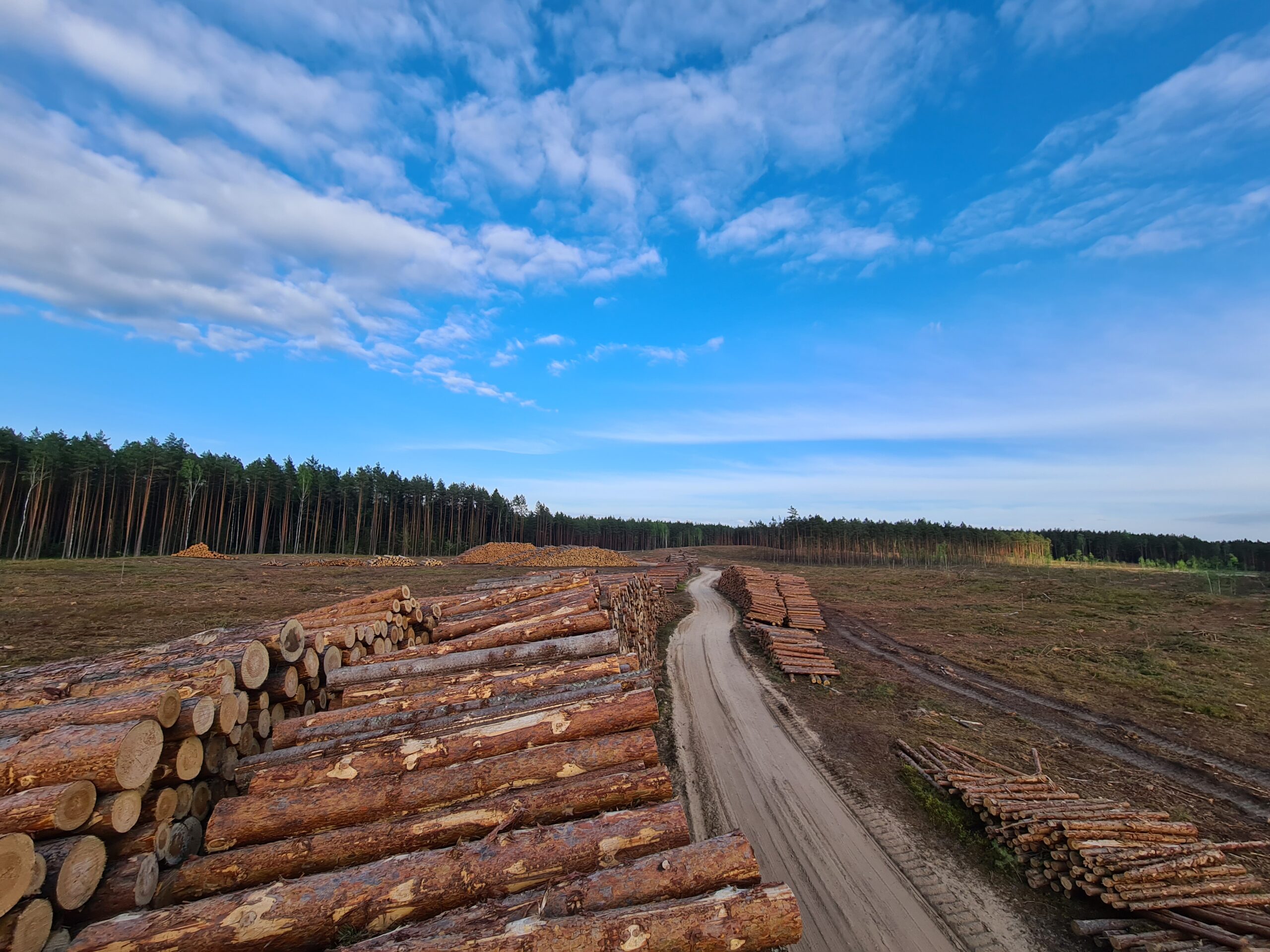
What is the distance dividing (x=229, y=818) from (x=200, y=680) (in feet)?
5.61

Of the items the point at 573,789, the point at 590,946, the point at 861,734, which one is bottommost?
the point at 861,734

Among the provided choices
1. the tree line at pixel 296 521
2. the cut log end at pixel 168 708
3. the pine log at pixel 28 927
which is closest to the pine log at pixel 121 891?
the pine log at pixel 28 927

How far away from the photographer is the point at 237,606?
891 inches

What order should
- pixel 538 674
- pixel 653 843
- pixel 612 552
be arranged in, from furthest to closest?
pixel 612 552 → pixel 538 674 → pixel 653 843

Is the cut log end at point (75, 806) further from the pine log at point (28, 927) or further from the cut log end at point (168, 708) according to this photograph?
the cut log end at point (168, 708)

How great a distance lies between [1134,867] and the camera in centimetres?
652

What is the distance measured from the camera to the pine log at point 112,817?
14.5 ft

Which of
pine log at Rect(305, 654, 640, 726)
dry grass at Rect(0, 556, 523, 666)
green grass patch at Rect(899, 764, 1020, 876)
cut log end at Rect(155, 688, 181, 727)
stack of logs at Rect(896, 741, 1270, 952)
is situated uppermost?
cut log end at Rect(155, 688, 181, 727)

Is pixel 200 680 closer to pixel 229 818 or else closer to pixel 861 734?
pixel 229 818

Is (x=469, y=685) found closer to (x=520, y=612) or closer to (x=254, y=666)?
(x=254, y=666)

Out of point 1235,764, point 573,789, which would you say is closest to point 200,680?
point 573,789

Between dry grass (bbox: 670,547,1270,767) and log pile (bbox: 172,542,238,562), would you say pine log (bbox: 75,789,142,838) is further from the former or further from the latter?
log pile (bbox: 172,542,238,562)

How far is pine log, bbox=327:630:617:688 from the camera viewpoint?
779 centimetres

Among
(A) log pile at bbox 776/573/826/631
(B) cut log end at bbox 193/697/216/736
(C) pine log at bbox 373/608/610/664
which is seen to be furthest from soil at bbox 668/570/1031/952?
(A) log pile at bbox 776/573/826/631
